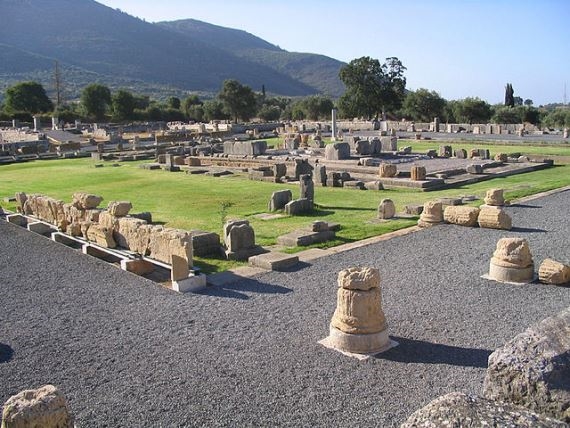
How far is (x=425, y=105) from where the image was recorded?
6506 centimetres

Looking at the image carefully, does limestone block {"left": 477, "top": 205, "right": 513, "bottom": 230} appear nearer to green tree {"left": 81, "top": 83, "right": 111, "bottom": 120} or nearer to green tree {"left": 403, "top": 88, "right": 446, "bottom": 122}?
green tree {"left": 403, "top": 88, "right": 446, "bottom": 122}

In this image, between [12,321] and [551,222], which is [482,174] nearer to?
[551,222]

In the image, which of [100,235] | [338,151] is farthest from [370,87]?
[100,235]

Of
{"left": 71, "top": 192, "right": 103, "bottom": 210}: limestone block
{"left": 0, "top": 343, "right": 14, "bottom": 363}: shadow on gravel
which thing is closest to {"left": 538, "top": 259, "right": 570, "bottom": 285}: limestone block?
{"left": 0, "top": 343, "right": 14, "bottom": 363}: shadow on gravel

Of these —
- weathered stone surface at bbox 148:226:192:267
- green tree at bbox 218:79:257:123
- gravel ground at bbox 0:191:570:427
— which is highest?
green tree at bbox 218:79:257:123

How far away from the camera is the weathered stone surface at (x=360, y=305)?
25.7 feet

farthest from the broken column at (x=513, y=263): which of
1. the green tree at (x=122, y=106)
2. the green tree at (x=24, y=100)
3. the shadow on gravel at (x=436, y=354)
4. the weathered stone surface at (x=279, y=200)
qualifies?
the green tree at (x=24, y=100)

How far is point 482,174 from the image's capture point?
2516 centimetres

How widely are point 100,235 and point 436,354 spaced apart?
857 cm

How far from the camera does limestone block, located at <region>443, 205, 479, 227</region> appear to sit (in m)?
14.8

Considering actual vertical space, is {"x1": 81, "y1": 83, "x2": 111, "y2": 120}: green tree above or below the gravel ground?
above

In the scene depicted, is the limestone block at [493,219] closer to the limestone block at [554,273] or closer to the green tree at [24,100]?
the limestone block at [554,273]

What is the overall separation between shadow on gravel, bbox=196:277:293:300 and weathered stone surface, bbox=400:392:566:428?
6.32 metres

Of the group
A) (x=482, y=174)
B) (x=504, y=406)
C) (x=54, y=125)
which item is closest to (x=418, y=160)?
(x=482, y=174)
